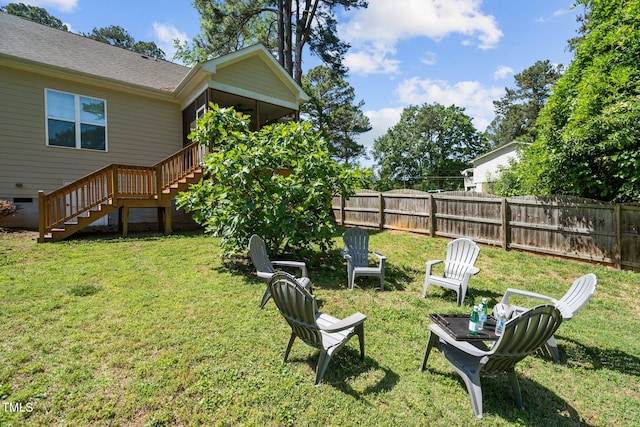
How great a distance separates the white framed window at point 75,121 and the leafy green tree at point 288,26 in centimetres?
1020

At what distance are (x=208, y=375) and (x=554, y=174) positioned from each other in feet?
29.5

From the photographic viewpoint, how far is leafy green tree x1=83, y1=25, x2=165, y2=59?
1167 inches

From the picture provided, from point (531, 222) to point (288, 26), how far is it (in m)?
16.1

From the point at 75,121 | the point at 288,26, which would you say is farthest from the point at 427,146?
the point at 75,121

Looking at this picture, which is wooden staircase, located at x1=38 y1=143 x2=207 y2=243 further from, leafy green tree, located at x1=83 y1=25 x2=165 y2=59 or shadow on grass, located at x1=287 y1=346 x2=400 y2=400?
leafy green tree, located at x1=83 y1=25 x2=165 y2=59

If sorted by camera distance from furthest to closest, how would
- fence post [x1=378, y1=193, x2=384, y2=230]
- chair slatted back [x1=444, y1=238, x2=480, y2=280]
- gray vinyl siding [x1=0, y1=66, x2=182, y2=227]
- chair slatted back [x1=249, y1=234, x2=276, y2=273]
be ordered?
fence post [x1=378, y1=193, x2=384, y2=230], gray vinyl siding [x1=0, y1=66, x2=182, y2=227], chair slatted back [x1=444, y1=238, x2=480, y2=280], chair slatted back [x1=249, y1=234, x2=276, y2=273]

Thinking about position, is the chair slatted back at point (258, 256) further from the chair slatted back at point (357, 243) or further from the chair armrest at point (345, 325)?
the chair armrest at point (345, 325)

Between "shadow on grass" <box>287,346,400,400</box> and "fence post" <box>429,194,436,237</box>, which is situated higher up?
"fence post" <box>429,194,436,237</box>

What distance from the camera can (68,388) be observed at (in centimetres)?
258

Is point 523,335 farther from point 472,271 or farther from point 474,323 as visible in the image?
point 472,271

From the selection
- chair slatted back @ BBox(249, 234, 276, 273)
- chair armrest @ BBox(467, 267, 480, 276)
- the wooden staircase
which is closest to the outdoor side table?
chair armrest @ BBox(467, 267, 480, 276)

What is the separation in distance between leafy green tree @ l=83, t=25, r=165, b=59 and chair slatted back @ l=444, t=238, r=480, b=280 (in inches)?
1371

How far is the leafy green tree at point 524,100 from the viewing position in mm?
34219

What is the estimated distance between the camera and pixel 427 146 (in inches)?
1768
